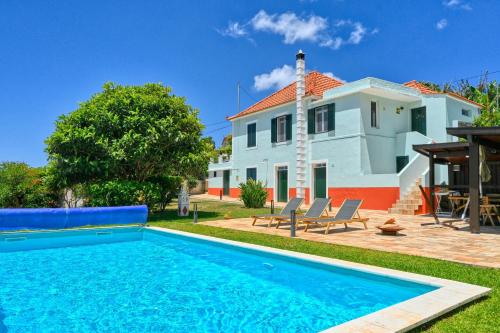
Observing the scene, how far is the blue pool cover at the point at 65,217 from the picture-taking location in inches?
433

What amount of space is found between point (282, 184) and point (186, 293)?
1948cm

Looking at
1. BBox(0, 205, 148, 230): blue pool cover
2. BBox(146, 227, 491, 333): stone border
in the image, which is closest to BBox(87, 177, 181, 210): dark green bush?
BBox(0, 205, 148, 230): blue pool cover

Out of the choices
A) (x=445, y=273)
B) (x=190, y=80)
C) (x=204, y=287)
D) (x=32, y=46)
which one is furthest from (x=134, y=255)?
(x=190, y=80)

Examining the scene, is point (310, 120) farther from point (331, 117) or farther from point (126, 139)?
point (126, 139)

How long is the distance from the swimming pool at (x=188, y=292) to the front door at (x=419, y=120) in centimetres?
1791

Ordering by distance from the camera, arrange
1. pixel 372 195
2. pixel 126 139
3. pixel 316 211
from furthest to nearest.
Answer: pixel 372 195
pixel 126 139
pixel 316 211

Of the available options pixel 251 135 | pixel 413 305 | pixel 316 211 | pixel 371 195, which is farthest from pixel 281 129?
pixel 413 305

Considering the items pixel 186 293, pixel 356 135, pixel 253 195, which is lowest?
pixel 186 293

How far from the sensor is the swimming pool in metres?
4.65

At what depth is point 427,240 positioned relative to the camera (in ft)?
28.9

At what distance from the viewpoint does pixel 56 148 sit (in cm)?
1362

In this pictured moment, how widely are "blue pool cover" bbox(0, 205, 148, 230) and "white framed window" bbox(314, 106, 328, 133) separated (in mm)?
13000

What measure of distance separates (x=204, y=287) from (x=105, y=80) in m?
12.1

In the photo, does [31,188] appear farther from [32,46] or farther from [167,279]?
[167,279]
